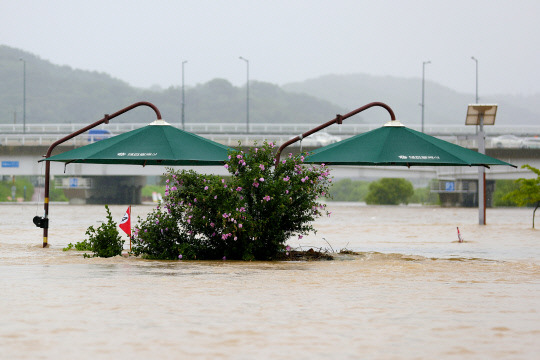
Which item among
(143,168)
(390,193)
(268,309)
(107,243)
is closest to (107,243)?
(107,243)

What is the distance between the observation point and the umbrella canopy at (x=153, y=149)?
17781mm

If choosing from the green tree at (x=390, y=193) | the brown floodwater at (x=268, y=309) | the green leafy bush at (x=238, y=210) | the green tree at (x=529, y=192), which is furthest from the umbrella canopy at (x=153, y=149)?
the green tree at (x=390, y=193)

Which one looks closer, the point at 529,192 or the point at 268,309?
the point at 268,309

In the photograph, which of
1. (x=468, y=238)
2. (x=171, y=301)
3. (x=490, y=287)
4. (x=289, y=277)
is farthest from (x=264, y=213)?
(x=468, y=238)

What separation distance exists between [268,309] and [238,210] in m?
6.60

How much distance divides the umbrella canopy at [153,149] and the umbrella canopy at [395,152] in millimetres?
2086

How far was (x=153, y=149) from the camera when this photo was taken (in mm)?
18141

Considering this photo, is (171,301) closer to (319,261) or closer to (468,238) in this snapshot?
(319,261)

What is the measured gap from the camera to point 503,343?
849 cm

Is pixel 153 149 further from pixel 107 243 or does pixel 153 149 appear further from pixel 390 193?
pixel 390 193

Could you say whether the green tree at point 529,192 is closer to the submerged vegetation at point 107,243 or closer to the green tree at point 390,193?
the submerged vegetation at point 107,243

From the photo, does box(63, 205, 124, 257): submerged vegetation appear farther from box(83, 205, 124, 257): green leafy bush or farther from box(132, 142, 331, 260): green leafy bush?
box(132, 142, 331, 260): green leafy bush

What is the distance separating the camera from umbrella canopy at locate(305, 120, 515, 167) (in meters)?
17.7

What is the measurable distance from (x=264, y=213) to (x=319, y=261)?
1521mm
